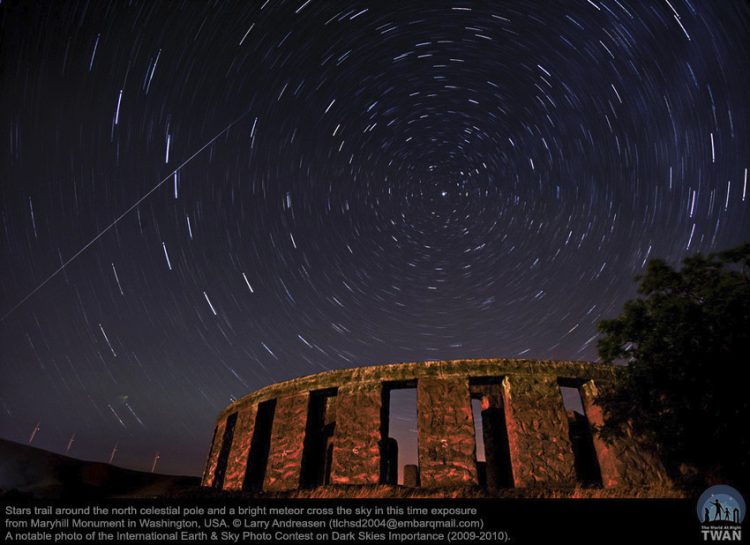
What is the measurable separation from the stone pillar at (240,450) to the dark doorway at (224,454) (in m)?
0.82

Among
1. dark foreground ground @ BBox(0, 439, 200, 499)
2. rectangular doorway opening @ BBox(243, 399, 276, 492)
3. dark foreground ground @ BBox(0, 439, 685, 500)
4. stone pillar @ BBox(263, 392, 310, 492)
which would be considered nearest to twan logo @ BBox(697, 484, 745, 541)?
stone pillar @ BBox(263, 392, 310, 492)

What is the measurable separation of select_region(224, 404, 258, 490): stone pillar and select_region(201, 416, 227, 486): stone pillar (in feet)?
3.85

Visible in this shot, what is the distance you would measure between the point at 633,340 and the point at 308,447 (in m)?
8.12

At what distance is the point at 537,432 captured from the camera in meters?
7.72

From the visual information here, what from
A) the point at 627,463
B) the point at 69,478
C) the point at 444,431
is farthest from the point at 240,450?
the point at 69,478

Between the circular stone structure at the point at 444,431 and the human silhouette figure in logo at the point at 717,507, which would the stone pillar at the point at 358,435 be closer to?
the circular stone structure at the point at 444,431

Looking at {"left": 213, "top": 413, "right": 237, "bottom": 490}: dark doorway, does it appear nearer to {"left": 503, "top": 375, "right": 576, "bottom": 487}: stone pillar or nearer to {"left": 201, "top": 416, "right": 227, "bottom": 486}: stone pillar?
{"left": 201, "top": 416, "right": 227, "bottom": 486}: stone pillar

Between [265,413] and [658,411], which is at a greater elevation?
[265,413]

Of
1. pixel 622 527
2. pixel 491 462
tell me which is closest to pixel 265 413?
pixel 491 462

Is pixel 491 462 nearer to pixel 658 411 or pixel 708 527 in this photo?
pixel 658 411

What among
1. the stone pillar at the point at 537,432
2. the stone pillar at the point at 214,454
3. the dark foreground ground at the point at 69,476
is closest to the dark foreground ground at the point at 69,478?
the dark foreground ground at the point at 69,476

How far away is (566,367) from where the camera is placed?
8672mm

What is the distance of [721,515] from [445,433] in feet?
14.9

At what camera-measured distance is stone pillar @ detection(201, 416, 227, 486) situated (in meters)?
11.3
